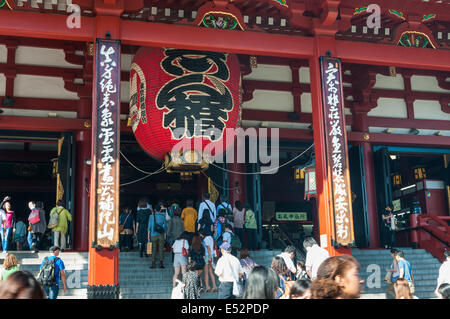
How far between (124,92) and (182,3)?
3.26m

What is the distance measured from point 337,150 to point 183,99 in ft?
9.39

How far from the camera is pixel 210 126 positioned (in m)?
9.90

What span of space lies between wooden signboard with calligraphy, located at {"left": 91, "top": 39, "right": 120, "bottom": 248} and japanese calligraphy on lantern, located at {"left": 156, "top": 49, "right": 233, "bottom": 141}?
135 cm

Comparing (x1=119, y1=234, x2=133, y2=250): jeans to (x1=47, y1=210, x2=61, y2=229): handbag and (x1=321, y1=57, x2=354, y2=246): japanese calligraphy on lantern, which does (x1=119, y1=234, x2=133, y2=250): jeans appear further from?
(x1=321, y1=57, x2=354, y2=246): japanese calligraphy on lantern

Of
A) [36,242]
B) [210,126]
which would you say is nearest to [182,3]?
[210,126]

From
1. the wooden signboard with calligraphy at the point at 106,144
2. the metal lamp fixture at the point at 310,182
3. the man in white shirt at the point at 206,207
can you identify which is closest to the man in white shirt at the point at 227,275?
the wooden signboard with calligraphy at the point at 106,144

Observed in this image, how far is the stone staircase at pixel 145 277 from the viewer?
Answer: 9383 millimetres

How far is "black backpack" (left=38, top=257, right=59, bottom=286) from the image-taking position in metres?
7.95

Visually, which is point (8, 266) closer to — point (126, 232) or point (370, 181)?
point (126, 232)

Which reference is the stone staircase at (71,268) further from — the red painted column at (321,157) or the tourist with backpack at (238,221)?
the red painted column at (321,157)

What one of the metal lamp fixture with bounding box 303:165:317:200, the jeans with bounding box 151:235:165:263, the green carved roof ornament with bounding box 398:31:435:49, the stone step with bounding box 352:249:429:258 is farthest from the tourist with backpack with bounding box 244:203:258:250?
the green carved roof ornament with bounding box 398:31:435:49

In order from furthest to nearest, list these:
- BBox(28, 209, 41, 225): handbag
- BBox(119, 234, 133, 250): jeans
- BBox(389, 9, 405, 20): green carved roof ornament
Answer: BBox(119, 234, 133, 250): jeans
BBox(28, 209, 41, 225): handbag
BBox(389, 9, 405, 20): green carved roof ornament

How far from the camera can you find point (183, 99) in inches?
389
